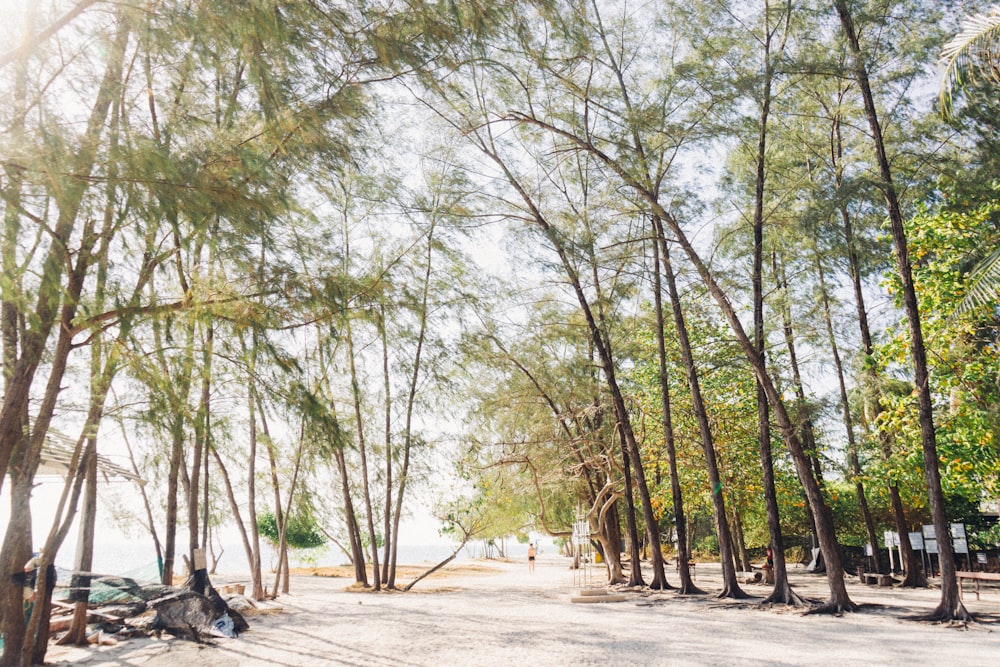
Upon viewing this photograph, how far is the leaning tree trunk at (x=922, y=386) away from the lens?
7.28 metres

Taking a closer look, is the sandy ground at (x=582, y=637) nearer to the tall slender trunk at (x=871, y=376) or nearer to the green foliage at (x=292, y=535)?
the tall slender trunk at (x=871, y=376)

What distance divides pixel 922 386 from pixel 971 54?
348 centimetres

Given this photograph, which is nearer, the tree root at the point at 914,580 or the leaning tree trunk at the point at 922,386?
the leaning tree trunk at the point at 922,386

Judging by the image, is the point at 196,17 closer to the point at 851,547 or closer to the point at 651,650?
the point at 651,650

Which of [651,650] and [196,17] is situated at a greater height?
[196,17]

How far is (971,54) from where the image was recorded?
6910 millimetres

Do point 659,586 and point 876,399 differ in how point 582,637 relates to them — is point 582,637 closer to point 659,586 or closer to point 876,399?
point 659,586

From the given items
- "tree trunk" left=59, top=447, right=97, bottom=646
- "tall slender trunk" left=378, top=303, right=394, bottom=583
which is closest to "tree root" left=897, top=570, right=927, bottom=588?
"tall slender trunk" left=378, top=303, right=394, bottom=583

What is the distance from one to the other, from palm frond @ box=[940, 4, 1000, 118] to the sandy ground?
5.29m

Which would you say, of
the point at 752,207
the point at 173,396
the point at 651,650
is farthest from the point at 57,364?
the point at 752,207

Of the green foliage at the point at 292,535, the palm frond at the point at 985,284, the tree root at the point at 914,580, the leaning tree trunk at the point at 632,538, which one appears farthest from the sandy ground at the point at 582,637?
the green foliage at the point at 292,535

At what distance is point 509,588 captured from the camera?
13953 mm

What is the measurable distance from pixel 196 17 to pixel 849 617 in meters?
8.80

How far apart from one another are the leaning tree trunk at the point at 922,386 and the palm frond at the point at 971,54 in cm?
99
